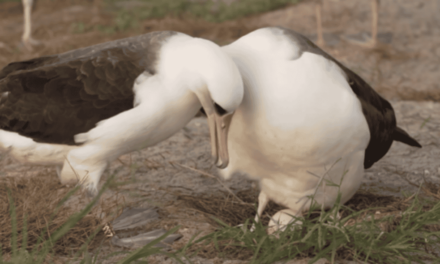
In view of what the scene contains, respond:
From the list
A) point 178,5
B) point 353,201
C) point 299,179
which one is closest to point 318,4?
point 178,5

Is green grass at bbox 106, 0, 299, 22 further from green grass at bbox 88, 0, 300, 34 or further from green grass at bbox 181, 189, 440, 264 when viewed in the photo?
green grass at bbox 181, 189, 440, 264

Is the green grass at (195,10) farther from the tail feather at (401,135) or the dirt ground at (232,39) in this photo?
the tail feather at (401,135)

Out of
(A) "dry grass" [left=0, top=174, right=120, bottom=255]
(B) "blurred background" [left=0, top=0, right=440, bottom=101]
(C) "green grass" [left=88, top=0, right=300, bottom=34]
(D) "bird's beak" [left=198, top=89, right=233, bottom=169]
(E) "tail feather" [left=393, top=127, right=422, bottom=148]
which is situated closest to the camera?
(D) "bird's beak" [left=198, top=89, right=233, bottom=169]

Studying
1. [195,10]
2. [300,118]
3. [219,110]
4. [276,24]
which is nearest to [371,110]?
[300,118]

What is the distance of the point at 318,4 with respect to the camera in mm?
6242

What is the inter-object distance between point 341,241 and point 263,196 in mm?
552

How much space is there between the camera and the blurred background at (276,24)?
5.48 m

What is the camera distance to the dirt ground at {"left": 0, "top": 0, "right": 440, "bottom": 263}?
300 cm

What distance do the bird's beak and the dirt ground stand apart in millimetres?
384

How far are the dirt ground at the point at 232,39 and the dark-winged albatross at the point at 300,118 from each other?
46 centimetres

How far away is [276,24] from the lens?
700 cm

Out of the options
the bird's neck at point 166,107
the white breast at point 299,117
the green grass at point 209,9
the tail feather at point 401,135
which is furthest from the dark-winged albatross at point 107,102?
the green grass at point 209,9

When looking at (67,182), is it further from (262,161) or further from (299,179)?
(299,179)

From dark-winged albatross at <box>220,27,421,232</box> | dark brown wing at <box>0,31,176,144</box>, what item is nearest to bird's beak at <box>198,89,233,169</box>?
dark-winged albatross at <box>220,27,421,232</box>
